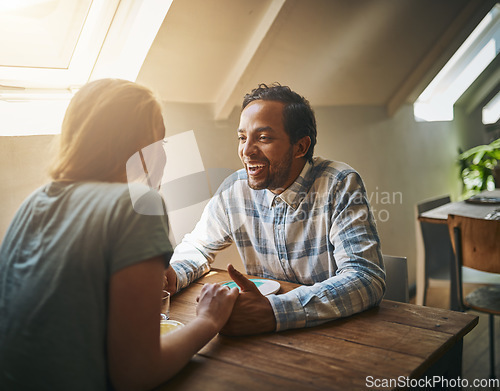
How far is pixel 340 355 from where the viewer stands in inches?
40.6

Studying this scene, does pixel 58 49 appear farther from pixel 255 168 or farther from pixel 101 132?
pixel 101 132

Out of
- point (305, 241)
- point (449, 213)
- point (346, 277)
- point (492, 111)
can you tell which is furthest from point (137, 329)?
point (492, 111)

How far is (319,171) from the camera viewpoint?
1.73 metres

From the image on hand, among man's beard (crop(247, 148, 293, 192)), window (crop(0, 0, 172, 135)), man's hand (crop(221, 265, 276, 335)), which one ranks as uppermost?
window (crop(0, 0, 172, 135))

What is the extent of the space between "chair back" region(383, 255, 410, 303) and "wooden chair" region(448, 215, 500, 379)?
721 millimetres

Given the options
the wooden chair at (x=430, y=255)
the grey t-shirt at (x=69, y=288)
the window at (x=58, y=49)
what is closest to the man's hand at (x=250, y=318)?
the grey t-shirt at (x=69, y=288)

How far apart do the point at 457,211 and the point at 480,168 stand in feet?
7.06

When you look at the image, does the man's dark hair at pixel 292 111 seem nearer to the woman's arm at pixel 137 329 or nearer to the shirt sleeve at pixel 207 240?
the shirt sleeve at pixel 207 240

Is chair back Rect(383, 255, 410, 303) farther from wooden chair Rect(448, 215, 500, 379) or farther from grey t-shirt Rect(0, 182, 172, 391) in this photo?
grey t-shirt Rect(0, 182, 172, 391)

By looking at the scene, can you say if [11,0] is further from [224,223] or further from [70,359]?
[70,359]

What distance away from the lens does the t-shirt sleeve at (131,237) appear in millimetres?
794

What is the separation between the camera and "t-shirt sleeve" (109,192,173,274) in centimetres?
79

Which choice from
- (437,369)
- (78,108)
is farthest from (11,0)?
(437,369)
